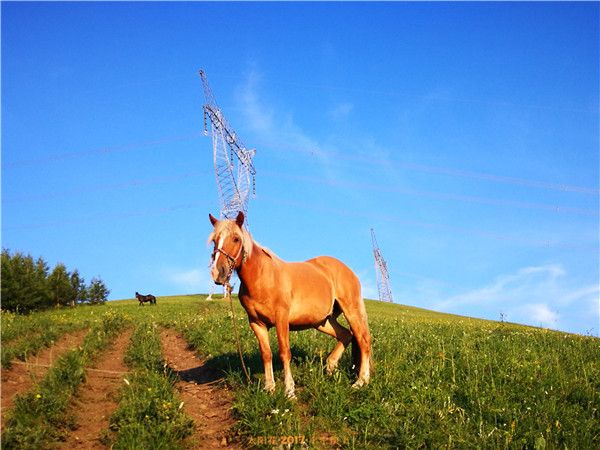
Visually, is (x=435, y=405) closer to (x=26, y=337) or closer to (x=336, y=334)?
(x=336, y=334)

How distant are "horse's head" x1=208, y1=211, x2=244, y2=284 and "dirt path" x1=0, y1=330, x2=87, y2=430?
4.22 m

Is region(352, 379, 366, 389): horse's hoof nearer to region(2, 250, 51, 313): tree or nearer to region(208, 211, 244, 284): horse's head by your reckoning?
region(208, 211, 244, 284): horse's head

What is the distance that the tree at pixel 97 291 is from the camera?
253 ft

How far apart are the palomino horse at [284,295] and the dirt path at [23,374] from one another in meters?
4.38

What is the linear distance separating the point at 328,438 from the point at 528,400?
11.5ft

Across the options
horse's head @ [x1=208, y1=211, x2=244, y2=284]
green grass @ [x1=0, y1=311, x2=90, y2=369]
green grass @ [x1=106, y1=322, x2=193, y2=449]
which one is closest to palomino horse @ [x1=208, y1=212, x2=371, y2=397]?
horse's head @ [x1=208, y1=211, x2=244, y2=284]

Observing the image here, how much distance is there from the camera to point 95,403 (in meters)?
8.74

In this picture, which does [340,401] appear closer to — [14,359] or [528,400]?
[528,400]

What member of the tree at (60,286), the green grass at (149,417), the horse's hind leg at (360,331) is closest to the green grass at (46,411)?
the green grass at (149,417)

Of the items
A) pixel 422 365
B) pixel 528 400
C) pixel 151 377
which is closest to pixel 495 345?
pixel 422 365

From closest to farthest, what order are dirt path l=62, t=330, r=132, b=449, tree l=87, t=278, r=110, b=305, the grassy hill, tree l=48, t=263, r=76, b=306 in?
the grassy hill, dirt path l=62, t=330, r=132, b=449, tree l=48, t=263, r=76, b=306, tree l=87, t=278, r=110, b=305

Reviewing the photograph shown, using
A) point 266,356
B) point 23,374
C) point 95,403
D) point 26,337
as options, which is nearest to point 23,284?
point 26,337

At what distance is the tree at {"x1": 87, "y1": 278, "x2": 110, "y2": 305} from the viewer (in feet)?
253

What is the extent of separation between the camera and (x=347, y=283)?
9547 mm
